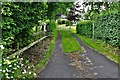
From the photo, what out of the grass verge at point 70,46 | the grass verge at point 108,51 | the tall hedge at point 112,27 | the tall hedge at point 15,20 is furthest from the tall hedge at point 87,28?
the tall hedge at point 15,20

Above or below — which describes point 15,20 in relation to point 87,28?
above

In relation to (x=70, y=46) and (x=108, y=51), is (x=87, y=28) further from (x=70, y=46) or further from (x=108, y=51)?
(x=108, y=51)

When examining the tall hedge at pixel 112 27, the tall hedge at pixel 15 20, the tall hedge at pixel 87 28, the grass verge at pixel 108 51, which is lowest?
the tall hedge at pixel 87 28

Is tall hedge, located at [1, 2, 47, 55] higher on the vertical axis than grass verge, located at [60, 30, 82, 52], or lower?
higher

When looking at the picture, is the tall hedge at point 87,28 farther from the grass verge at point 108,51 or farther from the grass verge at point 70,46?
the grass verge at point 108,51

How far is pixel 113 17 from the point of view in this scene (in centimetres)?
1827

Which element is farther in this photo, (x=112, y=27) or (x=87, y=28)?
(x=87, y=28)

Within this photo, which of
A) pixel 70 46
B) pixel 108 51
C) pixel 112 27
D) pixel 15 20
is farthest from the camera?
pixel 70 46

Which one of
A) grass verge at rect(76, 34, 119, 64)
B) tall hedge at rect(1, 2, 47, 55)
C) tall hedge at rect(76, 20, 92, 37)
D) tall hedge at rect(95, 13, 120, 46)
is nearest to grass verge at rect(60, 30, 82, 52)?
grass verge at rect(76, 34, 119, 64)

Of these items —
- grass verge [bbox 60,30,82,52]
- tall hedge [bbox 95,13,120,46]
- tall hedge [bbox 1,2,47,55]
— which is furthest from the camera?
grass verge [bbox 60,30,82,52]

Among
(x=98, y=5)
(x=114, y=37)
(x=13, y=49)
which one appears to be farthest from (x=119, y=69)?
(x=98, y=5)

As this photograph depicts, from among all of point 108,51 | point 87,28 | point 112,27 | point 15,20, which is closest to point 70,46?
point 112,27

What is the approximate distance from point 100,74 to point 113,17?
889cm

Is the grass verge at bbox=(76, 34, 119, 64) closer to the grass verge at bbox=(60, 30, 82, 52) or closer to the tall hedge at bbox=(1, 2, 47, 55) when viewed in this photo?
the grass verge at bbox=(60, 30, 82, 52)
